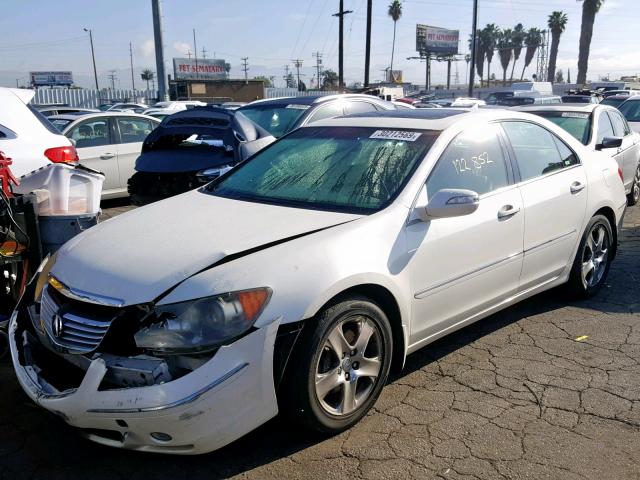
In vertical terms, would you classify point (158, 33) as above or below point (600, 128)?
above

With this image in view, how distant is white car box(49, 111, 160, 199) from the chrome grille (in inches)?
257

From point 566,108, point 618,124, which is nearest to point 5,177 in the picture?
point 566,108

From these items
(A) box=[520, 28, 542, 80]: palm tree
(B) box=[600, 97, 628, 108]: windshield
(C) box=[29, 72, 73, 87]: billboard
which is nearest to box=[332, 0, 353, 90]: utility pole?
(B) box=[600, 97, 628, 108]: windshield

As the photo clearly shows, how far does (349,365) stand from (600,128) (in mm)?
6255

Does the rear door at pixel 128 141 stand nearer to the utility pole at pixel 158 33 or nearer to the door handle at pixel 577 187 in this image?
the door handle at pixel 577 187

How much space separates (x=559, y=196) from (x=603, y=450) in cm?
199

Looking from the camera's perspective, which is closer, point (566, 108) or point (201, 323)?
point (201, 323)

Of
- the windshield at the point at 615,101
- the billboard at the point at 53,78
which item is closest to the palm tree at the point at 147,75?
the billboard at the point at 53,78

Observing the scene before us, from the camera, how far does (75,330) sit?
279cm

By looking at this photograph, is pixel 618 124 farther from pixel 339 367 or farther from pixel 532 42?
pixel 532 42

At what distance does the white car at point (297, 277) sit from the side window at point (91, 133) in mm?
5641

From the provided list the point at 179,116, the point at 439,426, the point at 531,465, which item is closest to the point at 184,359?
the point at 439,426

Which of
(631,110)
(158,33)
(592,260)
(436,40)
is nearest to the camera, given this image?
(592,260)

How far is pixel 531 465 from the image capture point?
9.34ft
